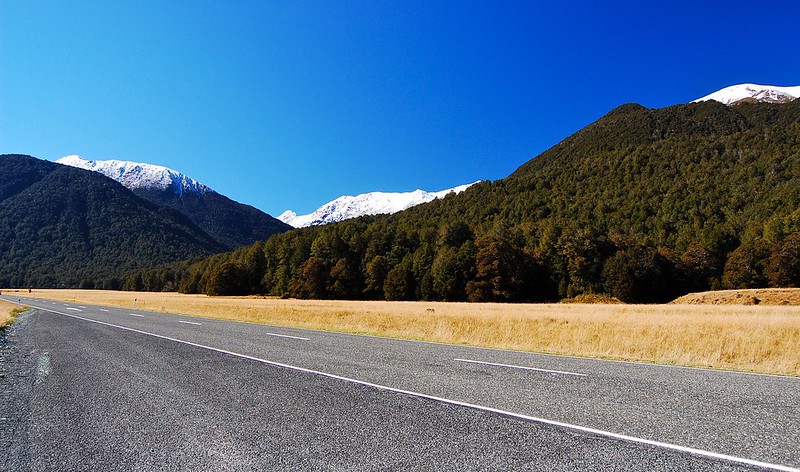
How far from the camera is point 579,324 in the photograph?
22.0 metres

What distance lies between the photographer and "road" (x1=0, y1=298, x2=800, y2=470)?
14.5ft

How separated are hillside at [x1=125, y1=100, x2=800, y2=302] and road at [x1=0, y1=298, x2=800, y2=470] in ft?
194

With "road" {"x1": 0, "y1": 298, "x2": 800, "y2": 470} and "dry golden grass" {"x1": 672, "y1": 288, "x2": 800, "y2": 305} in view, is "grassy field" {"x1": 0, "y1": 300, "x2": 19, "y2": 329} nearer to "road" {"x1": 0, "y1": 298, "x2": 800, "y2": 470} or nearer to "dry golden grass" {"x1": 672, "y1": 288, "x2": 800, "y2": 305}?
"road" {"x1": 0, "y1": 298, "x2": 800, "y2": 470}

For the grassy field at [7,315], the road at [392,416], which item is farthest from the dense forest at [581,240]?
the road at [392,416]

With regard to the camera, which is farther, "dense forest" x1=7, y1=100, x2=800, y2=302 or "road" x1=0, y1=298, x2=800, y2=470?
"dense forest" x1=7, y1=100, x2=800, y2=302

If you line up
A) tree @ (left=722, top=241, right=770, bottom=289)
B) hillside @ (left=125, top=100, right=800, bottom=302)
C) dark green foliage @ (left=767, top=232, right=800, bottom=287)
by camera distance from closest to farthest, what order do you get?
dark green foliage @ (left=767, top=232, right=800, bottom=287) < tree @ (left=722, top=241, right=770, bottom=289) < hillside @ (left=125, top=100, right=800, bottom=302)

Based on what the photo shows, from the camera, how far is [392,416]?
588 centimetres

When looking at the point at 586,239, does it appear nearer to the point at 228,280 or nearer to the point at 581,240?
the point at 581,240

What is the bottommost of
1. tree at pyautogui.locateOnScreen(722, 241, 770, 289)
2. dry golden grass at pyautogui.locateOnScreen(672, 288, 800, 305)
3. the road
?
dry golden grass at pyautogui.locateOnScreen(672, 288, 800, 305)

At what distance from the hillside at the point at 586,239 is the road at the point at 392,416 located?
194ft

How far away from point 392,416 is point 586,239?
2933 inches

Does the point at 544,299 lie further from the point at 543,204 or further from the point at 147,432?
the point at 147,432

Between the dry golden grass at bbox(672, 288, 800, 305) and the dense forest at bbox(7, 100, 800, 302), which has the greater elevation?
the dense forest at bbox(7, 100, 800, 302)

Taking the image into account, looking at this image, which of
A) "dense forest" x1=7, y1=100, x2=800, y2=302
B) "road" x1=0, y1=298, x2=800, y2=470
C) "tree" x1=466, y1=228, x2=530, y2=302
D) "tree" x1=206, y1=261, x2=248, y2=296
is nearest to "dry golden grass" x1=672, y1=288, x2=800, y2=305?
"dense forest" x1=7, y1=100, x2=800, y2=302
